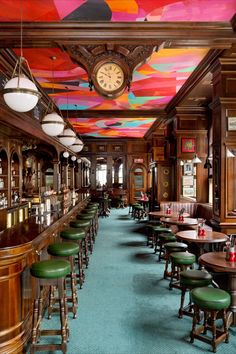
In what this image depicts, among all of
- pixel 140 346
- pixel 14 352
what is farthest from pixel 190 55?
pixel 14 352

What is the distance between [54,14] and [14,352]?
361 cm

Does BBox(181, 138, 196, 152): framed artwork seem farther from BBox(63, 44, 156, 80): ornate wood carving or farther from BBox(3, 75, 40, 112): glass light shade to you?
BBox(3, 75, 40, 112): glass light shade

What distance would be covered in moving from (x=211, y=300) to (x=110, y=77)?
296 centimetres

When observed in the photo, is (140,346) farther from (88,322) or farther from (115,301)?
(115,301)

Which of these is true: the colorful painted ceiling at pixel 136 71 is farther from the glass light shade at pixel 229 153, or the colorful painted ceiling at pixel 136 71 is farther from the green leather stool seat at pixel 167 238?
the green leather stool seat at pixel 167 238

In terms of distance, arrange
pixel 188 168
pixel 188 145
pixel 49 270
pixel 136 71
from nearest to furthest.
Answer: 1. pixel 49 270
2. pixel 136 71
3. pixel 188 145
4. pixel 188 168

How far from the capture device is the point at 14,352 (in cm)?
262

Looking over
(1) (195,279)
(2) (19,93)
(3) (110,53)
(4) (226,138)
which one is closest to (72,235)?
(1) (195,279)

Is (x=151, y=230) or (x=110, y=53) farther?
(x=151, y=230)

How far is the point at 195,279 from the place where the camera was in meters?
3.12

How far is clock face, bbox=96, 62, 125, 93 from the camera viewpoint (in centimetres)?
395

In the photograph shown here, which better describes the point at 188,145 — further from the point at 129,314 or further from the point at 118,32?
the point at 129,314

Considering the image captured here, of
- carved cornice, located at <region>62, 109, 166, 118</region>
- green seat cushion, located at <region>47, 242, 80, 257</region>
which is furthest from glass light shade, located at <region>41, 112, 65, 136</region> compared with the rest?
carved cornice, located at <region>62, 109, 166, 118</region>

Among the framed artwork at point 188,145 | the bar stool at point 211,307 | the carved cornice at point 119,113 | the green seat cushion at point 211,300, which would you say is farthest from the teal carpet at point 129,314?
the carved cornice at point 119,113
